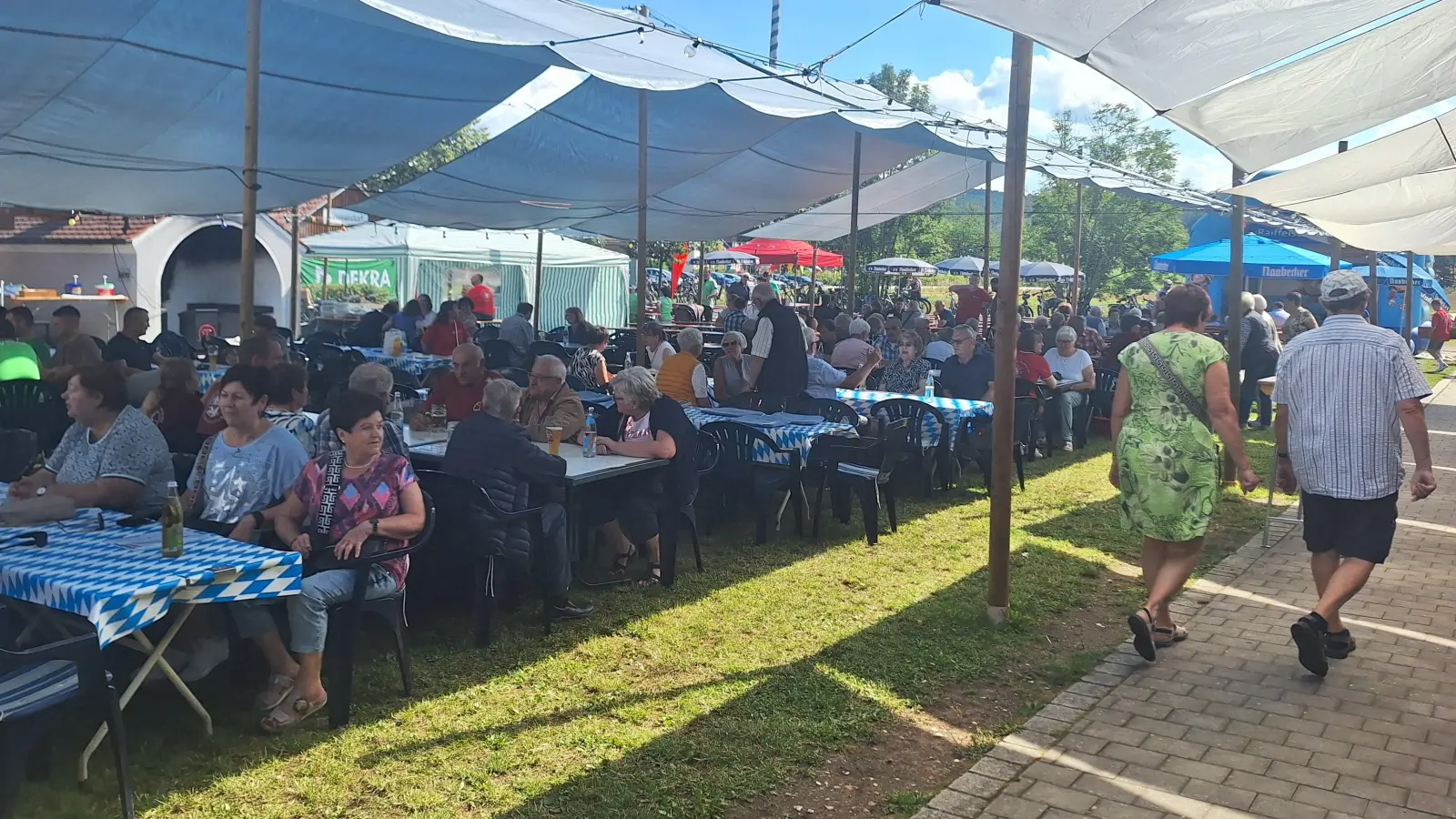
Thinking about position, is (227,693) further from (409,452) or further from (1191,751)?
(1191,751)

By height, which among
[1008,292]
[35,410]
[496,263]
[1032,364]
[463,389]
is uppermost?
[496,263]

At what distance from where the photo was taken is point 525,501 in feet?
14.6

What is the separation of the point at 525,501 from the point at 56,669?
184 centimetres

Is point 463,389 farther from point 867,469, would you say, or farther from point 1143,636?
point 1143,636

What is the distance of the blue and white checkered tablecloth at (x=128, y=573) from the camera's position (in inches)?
110

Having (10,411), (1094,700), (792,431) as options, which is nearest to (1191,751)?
(1094,700)

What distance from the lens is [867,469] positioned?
20.9 ft

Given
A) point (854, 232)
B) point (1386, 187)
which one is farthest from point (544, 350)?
point (1386, 187)

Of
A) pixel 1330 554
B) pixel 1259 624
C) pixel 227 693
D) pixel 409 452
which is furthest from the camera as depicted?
pixel 409 452

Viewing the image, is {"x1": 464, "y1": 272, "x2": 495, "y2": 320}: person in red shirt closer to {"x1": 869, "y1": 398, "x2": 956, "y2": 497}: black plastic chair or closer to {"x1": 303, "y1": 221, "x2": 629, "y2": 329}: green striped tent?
{"x1": 303, "y1": 221, "x2": 629, "y2": 329}: green striped tent

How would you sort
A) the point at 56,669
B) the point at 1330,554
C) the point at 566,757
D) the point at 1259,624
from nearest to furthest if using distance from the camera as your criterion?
the point at 56,669 → the point at 566,757 → the point at 1330,554 → the point at 1259,624

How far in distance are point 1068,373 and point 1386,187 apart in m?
2.91

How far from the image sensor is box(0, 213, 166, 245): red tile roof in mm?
17359

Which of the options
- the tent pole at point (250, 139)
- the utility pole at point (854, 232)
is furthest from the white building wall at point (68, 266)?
the tent pole at point (250, 139)
